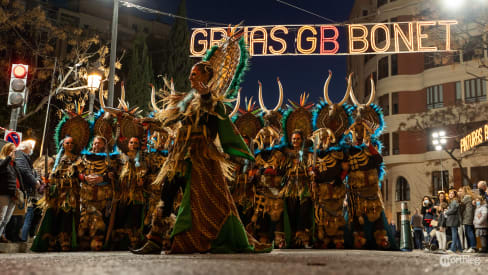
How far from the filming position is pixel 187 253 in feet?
18.4

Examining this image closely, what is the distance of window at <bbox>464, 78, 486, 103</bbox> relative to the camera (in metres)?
33.2

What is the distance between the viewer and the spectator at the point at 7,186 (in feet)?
27.1

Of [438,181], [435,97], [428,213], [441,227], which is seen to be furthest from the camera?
[435,97]

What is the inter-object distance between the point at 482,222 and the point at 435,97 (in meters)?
26.3

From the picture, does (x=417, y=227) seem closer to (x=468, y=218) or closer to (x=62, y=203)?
(x=468, y=218)

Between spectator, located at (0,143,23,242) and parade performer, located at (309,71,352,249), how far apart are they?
5.35 metres

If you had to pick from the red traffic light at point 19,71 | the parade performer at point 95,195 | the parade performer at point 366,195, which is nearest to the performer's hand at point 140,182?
the parade performer at point 95,195

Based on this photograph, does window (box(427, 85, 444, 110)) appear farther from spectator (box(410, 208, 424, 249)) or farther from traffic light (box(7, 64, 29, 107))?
traffic light (box(7, 64, 29, 107))

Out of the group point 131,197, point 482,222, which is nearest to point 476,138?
point 482,222

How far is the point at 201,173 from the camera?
6016 millimetres

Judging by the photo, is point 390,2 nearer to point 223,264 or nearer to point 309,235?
point 309,235

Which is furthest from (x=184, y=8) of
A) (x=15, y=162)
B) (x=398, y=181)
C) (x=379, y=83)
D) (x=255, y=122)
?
→ (x=15, y=162)

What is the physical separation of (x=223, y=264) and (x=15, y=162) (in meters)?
Result: 6.05

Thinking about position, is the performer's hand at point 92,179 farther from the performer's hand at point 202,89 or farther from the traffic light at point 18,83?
the performer's hand at point 202,89
